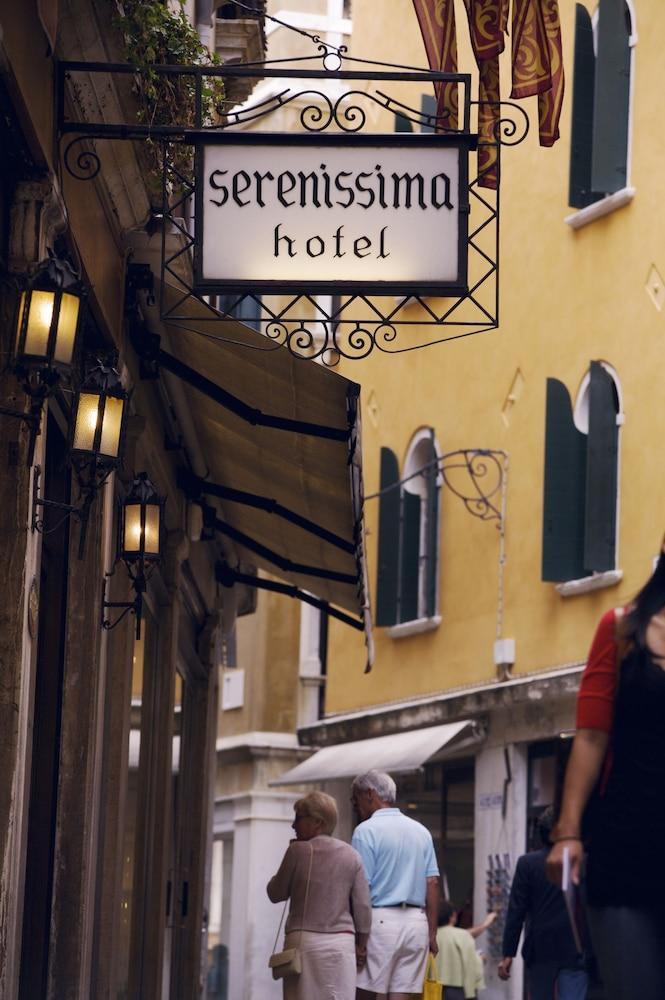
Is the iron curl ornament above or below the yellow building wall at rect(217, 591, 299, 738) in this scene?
A: below

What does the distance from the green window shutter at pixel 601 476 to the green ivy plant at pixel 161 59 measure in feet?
36.0

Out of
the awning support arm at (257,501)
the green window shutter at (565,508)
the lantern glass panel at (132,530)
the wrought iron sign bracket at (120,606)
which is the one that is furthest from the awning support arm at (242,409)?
the green window shutter at (565,508)

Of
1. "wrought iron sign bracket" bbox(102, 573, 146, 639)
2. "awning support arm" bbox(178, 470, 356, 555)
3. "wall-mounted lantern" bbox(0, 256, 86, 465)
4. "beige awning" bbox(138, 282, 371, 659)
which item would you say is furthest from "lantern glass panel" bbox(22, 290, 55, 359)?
"awning support arm" bbox(178, 470, 356, 555)

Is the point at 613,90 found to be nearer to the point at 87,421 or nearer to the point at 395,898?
the point at 395,898

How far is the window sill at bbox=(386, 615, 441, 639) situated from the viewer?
24.1 meters

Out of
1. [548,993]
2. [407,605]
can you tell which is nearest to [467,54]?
[407,605]

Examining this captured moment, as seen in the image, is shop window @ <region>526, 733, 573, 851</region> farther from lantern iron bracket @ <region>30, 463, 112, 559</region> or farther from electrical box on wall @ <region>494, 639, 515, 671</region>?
lantern iron bracket @ <region>30, 463, 112, 559</region>

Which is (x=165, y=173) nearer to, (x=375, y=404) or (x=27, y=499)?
(x=27, y=499)

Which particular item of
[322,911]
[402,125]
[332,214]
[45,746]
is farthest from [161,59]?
[402,125]

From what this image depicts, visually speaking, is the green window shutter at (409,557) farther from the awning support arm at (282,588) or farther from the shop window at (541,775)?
the awning support arm at (282,588)

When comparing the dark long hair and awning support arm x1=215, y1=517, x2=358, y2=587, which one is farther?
awning support arm x1=215, y1=517, x2=358, y2=587

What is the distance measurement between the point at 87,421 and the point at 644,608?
3935mm

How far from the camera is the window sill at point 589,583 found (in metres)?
20.2

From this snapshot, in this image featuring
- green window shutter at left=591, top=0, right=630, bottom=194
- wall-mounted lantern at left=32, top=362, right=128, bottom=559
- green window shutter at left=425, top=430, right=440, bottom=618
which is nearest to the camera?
wall-mounted lantern at left=32, top=362, right=128, bottom=559
